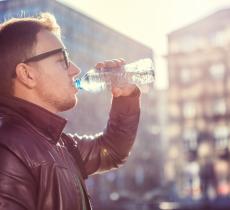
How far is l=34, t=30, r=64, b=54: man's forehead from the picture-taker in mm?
1686

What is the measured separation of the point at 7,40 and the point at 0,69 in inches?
4.1

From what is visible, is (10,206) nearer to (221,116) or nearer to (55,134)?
(55,134)

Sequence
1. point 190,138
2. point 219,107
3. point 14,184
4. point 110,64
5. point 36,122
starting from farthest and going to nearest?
point 190,138, point 219,107, point 110,64, point 36,122, point 14,184

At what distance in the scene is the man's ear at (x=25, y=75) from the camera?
5.42ft

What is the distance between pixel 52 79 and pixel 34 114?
0.16 m

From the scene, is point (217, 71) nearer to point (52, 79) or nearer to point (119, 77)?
point (119, 77)

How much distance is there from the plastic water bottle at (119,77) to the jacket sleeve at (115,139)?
0.31 ft

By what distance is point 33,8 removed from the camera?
3322 mm

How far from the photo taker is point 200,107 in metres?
50.5

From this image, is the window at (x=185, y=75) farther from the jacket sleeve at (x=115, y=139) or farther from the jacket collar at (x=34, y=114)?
the jacket collar at (x=34, y=114)

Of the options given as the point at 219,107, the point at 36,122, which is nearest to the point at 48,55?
the point at 36,122

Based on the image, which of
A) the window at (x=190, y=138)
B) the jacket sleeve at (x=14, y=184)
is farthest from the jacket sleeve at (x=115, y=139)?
the window at (x=190, y=138)

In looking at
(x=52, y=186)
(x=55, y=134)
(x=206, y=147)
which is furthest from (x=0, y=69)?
(x=206, y=147)

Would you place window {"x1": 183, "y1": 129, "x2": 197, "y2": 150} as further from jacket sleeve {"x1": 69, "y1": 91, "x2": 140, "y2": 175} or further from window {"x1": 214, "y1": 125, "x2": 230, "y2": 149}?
jacket sleeve {"x1": 69, "y1": 91, "x2": 140, "y2": 175}
